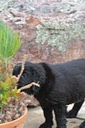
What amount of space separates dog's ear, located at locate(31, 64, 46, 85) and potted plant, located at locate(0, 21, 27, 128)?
31 cm

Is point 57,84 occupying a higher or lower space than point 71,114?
higher

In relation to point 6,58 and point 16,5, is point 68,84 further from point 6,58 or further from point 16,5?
point 16,5

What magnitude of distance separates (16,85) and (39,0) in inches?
82.5

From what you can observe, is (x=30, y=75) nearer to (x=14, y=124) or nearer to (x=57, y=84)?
(x=57, y=84)

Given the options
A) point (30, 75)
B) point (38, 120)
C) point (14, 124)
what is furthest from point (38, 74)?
point (38, 120)

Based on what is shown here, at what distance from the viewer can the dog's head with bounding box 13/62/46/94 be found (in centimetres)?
311

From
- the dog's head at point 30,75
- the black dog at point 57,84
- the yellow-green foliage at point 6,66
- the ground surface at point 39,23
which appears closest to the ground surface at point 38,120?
the ground surface at point 39,23

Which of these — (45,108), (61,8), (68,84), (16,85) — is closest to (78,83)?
(68,84)

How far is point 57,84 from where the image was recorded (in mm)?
3398

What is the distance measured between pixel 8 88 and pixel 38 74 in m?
0.49

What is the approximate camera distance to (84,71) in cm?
362

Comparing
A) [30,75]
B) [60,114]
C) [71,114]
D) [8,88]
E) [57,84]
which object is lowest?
[71,114]

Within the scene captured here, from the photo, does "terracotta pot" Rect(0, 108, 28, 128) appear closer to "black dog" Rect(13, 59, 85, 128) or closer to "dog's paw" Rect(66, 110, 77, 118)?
"black dog" Rect(13, 59, 85, 128)

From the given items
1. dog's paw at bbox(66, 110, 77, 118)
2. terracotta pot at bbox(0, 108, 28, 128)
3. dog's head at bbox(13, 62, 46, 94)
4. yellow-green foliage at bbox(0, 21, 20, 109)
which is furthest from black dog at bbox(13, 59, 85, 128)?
dog's paw at bbox(66, 110, 77, 118)
